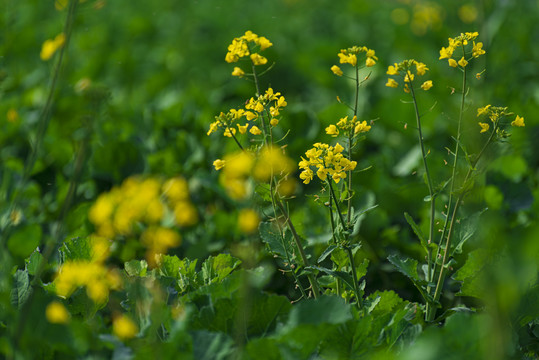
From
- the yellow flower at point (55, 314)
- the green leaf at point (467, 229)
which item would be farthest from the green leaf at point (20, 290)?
the green leaf at point (467, 229)

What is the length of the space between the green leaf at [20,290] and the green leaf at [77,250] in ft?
0.56

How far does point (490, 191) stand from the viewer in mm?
2689

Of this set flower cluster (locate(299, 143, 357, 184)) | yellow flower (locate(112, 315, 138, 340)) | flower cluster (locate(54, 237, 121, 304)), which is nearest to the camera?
yellow flower (locate(112, 315, 138, 340))

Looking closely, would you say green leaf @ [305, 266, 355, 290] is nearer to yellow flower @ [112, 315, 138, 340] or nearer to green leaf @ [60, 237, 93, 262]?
yellow flower @ [112, 315, 138, 340]

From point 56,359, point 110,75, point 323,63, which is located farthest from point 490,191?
point 110,75

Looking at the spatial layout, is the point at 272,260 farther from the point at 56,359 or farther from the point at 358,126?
the point at 56,359

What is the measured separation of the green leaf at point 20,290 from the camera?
175cm

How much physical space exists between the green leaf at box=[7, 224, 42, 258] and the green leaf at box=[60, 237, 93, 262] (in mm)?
515

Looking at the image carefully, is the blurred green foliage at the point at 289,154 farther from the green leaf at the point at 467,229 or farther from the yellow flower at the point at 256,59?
the yellow flower at the point at 256,59

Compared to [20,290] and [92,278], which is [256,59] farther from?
[20,290]

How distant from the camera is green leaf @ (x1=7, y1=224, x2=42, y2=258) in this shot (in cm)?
239

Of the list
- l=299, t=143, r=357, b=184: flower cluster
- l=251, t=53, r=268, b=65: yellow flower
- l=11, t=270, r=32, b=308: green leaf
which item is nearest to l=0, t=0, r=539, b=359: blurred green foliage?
l=11, t=270, r=32, b=308: green leaf

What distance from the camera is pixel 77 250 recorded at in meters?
1.94

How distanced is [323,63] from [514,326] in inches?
150
